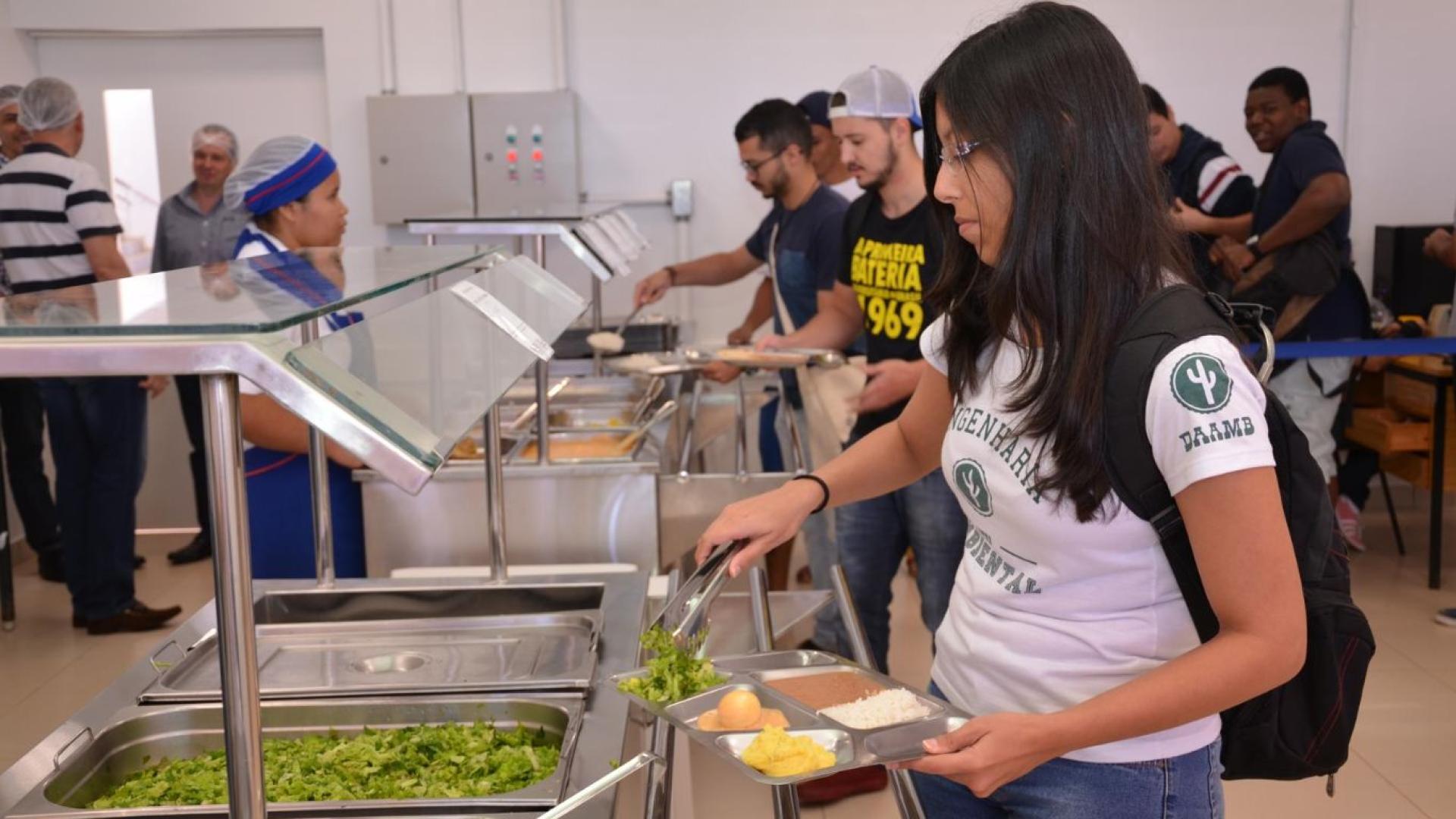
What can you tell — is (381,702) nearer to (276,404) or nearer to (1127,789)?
(1127,789)

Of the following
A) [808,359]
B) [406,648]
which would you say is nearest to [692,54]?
[808,359]

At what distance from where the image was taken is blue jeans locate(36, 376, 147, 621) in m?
4.48

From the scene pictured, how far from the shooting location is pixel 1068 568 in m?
1.29

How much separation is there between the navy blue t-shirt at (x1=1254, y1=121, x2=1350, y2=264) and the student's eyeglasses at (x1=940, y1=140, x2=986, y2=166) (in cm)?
381

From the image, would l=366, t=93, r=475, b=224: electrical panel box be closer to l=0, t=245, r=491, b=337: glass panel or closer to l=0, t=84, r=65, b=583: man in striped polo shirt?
l=0, t=84, r=65, b=583: man in striped polo shirt

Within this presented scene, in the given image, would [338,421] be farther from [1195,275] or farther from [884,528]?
[884,528]

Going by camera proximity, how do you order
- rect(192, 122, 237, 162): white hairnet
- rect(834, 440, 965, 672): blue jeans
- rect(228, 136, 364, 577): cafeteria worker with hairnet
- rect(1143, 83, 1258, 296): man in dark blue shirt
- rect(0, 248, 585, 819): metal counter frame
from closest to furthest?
rect(0, 248, 585, 819): metal counter frame
rect(228, 136, 364, 577): cafeteria worker with hairnet
rect(834, 440, 965, 672): blue jeans
rect(1143, 83, 1258, 296): man in dark blue shirt
rect(192, 122, 237, 162): white hairnet

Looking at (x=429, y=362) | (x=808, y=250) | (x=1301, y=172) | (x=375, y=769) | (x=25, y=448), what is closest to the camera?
(x=429, y=362)

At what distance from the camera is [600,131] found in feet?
20.5

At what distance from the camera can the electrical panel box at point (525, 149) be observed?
593cm

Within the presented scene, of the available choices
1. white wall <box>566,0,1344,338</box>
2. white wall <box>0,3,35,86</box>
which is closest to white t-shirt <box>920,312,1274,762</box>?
white wall <box>566,0,1344,338</box>

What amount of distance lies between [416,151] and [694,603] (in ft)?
16.0

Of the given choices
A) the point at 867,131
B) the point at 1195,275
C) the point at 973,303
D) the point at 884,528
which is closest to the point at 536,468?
the point at 884,528

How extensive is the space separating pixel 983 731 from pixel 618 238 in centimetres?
276
